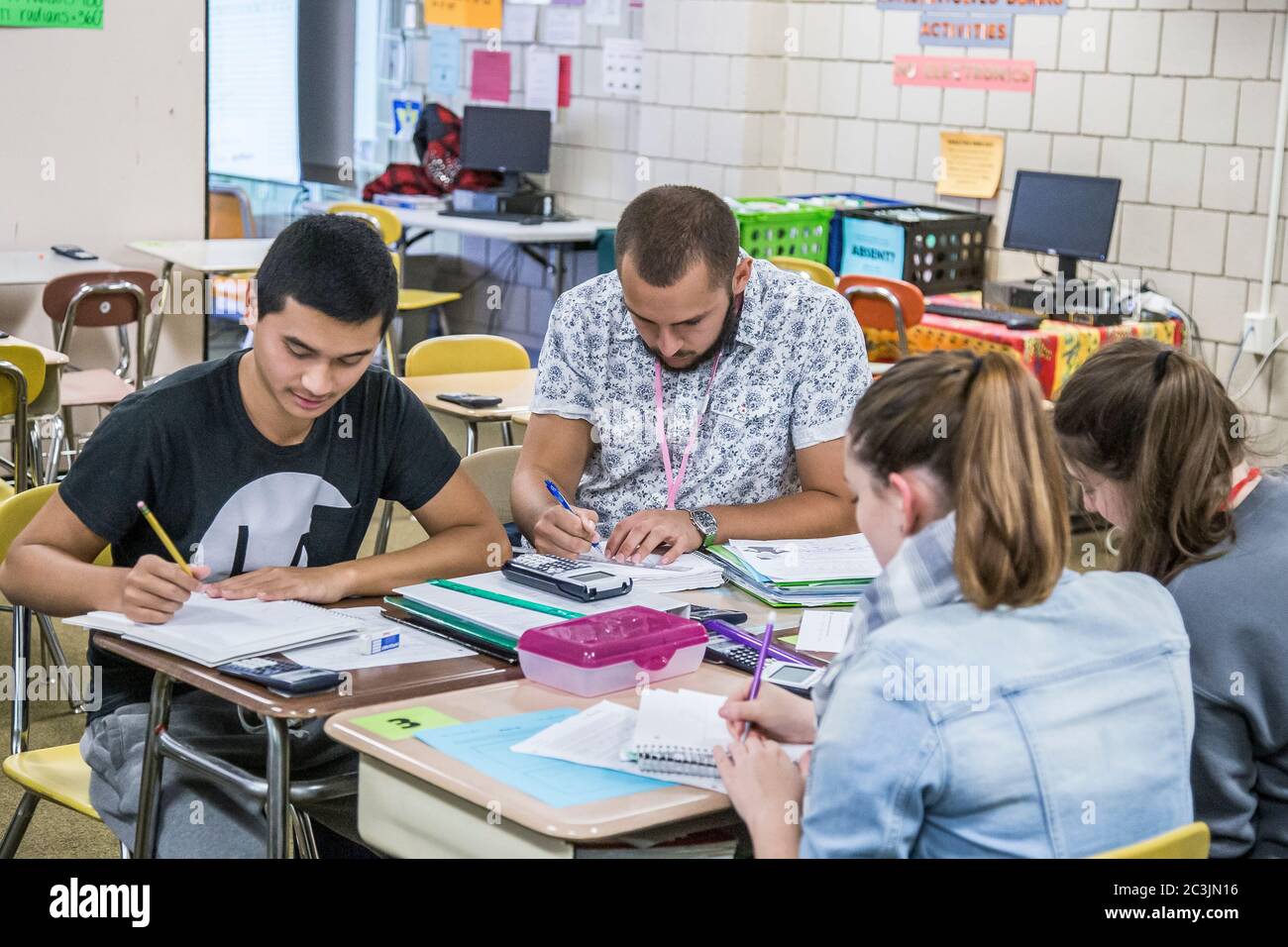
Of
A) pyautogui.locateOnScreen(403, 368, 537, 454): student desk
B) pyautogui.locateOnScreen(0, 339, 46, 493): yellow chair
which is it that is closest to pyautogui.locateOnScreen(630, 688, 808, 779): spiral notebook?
pyautogui.locateOnScreen(403, 368, 537, 454): student desk

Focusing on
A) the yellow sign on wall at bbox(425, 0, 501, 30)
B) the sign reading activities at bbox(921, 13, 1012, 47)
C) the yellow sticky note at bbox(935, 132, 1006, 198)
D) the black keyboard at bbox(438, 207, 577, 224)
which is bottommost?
the black keyboard at bbox(438, 207, 577, 224)

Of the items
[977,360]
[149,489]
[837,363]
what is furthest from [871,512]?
[837,363]

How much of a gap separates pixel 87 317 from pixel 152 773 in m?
3.27

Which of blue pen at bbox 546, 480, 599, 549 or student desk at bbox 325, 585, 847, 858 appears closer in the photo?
student desk at bbox 325, 585, 847, 858

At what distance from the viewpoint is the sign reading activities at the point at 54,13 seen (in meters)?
5.41

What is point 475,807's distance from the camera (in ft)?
5.27

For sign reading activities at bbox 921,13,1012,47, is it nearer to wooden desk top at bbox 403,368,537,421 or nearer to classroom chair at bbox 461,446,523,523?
wooden desk top at bbox 403,368,537,421

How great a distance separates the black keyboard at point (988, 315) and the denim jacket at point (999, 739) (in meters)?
3.84

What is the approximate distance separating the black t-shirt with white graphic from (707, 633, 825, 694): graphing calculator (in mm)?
575

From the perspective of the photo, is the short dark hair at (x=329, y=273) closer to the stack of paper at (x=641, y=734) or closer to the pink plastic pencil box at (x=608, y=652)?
the pink plastic pencil box at (x=608, y=652)

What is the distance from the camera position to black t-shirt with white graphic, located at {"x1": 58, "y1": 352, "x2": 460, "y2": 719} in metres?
2.12

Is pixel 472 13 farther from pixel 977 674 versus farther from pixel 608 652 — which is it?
pixel 977 674

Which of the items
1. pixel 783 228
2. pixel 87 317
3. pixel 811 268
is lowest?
pixel 87 317

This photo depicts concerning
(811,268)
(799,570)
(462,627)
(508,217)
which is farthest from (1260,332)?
(462,627)
